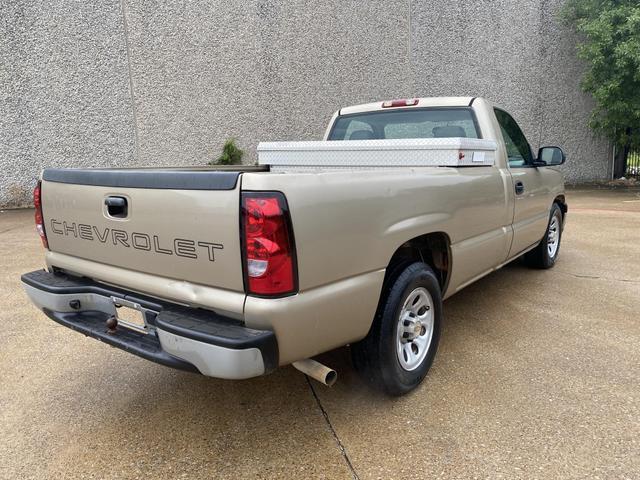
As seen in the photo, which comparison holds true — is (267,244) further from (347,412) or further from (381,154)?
(381,154)

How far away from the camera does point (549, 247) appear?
562 centimetres

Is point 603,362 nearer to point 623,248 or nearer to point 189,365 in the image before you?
point 189,365

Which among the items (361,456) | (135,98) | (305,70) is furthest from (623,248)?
(135,98)

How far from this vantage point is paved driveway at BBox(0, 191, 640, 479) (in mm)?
2234

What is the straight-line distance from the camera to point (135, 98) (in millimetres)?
10039

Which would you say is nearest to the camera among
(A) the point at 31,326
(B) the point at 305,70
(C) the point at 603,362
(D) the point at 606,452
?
(D) the point at 606,452

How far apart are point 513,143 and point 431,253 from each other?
72.6 inches

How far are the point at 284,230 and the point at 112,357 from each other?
2.19 metres

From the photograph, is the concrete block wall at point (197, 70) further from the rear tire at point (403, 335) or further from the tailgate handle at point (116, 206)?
the rear tire at point (403, 335)

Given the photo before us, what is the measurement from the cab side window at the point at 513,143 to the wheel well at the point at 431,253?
146 centimetres

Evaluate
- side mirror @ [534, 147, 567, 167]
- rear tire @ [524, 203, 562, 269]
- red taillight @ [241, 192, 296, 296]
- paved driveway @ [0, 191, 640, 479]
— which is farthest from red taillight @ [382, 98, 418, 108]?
red taillight @ [241, 192, 296, 296]

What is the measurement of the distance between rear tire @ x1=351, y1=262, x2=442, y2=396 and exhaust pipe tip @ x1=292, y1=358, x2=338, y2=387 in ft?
1.20

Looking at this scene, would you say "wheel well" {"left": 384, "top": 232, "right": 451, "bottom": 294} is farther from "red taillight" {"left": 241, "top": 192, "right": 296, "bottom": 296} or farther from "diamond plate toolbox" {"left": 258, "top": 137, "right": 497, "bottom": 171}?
"red taillight" {"left": 241, "top": 192, "right": 296, "bottom": 296}

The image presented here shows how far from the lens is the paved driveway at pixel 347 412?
2.23m
